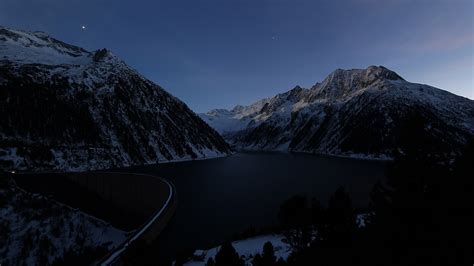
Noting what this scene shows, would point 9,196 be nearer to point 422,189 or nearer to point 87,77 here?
point 422,189

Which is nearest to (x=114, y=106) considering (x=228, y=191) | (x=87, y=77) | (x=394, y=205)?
(x=87, y=77)

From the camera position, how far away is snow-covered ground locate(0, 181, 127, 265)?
37.5m

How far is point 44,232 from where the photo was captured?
42.5 m

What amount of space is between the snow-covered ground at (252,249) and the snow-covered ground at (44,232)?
61.4ft

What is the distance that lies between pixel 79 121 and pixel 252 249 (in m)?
136

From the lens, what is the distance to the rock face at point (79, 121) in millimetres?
109812

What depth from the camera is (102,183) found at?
67062 mm

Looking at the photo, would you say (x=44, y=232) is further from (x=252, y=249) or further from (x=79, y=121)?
(x=79, y=121)

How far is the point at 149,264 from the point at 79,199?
54132mm

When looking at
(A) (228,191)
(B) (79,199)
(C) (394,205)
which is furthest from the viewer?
(A) (228,191)

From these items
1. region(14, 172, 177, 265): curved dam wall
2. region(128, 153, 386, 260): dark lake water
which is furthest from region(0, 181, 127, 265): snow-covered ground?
region(128, 153, 386, 260): dark lake water

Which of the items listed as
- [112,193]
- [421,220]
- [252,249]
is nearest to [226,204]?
[252,249]

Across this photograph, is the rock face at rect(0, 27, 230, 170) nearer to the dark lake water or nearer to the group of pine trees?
the dark lake water

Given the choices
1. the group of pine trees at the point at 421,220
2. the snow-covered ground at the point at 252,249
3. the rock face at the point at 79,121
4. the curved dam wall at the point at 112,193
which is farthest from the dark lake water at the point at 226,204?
the rock face at the point at 79,121
